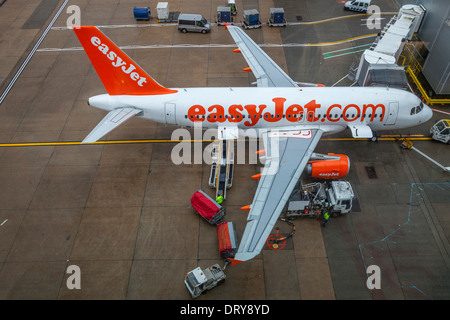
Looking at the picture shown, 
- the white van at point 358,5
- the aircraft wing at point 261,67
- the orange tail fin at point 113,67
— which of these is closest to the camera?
the orange tail fin at point 113,67

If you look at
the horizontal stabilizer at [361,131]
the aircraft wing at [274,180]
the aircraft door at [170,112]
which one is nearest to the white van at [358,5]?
the horizontal stabilizer at [361,131]

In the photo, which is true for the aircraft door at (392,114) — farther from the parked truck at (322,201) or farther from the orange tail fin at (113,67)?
the orange tail fin at (113,67)

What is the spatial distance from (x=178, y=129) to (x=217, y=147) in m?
5.45

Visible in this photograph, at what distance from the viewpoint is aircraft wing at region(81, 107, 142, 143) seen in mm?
27100

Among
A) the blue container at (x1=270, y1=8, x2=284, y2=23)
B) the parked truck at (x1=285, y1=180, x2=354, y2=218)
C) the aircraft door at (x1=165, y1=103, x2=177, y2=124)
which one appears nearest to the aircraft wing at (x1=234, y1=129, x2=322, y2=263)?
the parked truck at (x1=285, y1=180, x2=354, y2=218)

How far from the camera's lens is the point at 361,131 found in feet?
102

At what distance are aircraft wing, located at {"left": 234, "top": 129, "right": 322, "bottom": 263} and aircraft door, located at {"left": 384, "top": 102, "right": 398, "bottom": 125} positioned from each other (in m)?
6.55

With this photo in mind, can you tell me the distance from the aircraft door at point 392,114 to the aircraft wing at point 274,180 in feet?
21.5

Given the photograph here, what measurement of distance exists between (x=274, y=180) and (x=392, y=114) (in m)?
13.8

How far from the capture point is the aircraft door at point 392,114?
101ft

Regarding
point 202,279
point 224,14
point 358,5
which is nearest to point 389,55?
point 358,5

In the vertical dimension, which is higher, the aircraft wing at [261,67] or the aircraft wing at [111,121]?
the aircraft wing at [261,67]

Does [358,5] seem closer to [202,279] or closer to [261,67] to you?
[261,67]

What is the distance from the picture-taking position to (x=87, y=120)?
37375 mm
